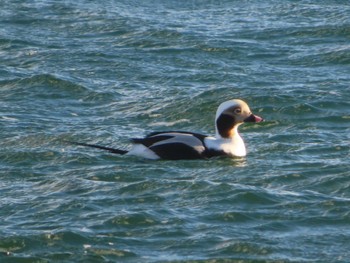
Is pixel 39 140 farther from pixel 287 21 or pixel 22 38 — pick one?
pixel 287 21

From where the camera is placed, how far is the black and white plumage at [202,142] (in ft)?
50.6

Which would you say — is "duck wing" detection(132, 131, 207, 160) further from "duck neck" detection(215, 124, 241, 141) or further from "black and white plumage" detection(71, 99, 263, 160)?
"duck neck" detection(215, 124, 241, 141)

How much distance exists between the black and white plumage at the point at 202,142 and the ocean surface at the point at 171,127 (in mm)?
115

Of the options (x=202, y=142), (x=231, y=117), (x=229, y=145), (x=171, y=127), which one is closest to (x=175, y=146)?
(x=202, y=142)

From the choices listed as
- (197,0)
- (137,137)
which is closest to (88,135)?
(137,137)

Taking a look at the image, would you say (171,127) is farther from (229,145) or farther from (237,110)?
(229,145)

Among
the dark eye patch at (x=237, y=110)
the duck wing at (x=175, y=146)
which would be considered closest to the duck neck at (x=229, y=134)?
the dark eye patch at (x=237, y=110)

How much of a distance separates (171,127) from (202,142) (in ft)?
5.89

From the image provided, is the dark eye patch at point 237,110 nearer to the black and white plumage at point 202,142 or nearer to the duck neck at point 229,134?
the black and white plumage at point 202,142

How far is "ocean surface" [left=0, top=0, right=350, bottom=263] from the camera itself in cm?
1256

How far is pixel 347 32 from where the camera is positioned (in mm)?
21875

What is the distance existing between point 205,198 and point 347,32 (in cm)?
858

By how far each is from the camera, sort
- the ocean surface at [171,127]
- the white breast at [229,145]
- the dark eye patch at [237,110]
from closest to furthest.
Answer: the ocean surface at [171,127]
the white breast at [229,145]
the dark eye patch at [237,110]

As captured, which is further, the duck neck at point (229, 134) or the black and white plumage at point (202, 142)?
the duck neck at point (229, 134)
